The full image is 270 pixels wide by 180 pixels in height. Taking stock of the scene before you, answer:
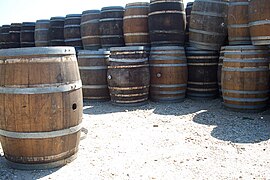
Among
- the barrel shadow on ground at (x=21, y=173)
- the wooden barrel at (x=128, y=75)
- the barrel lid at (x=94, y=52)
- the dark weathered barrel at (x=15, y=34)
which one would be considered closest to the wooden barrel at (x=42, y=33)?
the dark weathered barrel at (x=15, y=34)

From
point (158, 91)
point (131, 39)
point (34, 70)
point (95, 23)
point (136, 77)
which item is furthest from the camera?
point (95, 23)

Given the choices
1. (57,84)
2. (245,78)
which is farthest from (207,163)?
(245,78)

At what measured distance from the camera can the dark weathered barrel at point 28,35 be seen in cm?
1029

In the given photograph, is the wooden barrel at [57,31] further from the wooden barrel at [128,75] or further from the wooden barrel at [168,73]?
the wooden barrel at [168,73]

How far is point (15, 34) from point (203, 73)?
24.8 ft

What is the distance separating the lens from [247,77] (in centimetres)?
519

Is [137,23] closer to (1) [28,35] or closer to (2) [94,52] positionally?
(2) [94,52]

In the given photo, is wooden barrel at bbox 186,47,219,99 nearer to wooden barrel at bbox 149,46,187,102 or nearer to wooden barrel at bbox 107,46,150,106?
wooden barrel at bbox 149,46,187,102

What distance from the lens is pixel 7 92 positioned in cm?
298

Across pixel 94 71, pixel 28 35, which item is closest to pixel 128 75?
pixel 94 71

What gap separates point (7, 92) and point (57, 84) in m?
0.51

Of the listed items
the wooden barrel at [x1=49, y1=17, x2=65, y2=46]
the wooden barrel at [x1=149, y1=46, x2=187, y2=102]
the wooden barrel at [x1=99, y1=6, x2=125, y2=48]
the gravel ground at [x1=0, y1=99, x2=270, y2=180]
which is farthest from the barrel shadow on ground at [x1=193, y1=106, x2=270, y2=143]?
the wooden barrel at [x1=49, y1=17, x2=65, y2=46]

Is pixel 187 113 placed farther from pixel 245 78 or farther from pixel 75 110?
pixel 75 110

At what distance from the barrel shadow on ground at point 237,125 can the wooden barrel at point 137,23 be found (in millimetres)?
2613
